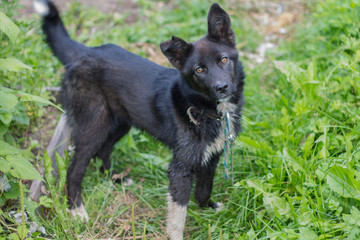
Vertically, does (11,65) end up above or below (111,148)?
above

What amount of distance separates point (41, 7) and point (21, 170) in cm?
162

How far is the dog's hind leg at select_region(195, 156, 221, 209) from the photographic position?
123 inches

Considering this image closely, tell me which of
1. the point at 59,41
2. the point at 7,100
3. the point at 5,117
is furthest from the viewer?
the point at 59,41

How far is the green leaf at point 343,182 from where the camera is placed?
7.31 feet

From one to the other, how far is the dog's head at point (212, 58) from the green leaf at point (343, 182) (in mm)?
894

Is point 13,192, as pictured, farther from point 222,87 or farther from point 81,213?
point 222,87

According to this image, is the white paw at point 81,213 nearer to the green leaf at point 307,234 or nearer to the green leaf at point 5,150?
the green leaf at point 5,150

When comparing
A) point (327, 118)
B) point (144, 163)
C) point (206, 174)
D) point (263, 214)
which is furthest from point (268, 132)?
point (144, 163)

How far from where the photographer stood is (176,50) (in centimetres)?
278

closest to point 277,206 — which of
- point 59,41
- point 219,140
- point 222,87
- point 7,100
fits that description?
point 219,140

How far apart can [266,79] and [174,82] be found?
2.07 m

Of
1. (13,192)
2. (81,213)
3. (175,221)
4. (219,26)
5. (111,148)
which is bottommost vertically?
(81,213)

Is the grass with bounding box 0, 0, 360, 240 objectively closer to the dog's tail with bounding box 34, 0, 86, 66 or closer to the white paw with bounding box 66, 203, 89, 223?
the white paw with bounding box 66, 203, 89, 223

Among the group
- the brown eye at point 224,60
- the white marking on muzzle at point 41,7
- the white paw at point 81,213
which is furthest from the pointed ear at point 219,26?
the white paw at point 81,213
